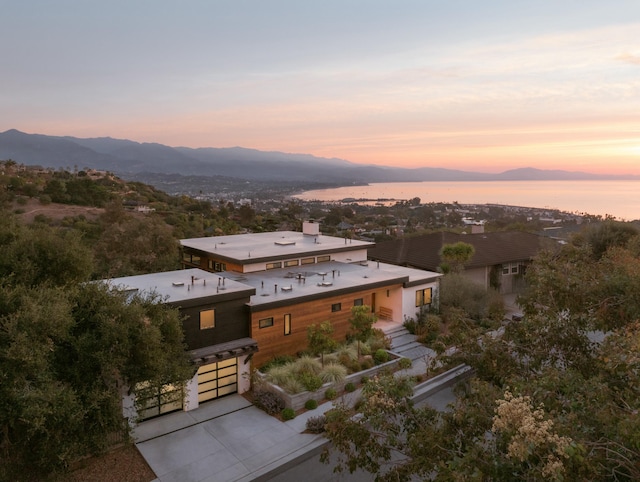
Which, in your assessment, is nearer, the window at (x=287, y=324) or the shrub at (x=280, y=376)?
the shrub at (x=280, y=376)

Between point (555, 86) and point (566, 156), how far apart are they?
52.3 meters

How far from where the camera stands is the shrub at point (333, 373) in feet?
50.4

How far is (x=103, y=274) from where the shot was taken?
962 inches

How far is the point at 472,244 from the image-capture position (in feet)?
105

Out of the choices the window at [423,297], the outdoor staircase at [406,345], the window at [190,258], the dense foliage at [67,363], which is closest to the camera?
the dense foliage at [67,363]

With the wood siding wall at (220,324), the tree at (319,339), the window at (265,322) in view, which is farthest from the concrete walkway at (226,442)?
the window at (265,322)

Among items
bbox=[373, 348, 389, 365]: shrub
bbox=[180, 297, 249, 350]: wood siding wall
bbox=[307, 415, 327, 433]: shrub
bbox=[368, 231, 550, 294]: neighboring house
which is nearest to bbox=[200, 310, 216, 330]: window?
bbox=[180, 297, 249, 350]: wood siding wall

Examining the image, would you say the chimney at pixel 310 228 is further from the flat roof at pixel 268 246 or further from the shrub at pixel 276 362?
the shrub at pixel 276 362

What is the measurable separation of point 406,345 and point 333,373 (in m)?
5.73

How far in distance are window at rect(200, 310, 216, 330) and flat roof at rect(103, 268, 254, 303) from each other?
671 mm

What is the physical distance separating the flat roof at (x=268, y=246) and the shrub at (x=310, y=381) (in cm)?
874

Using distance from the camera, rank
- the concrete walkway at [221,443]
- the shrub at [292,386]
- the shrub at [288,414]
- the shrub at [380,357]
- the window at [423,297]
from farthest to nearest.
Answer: the window at [423,297]
the shrub at [380,357]
the shrub at [292,386]
the shrub at [288,414]
the concrete walkway at [221,443]

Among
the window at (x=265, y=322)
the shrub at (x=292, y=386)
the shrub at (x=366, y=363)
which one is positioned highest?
the window at (x=265, y=322)

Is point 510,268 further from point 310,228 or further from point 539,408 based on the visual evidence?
point 539,408
